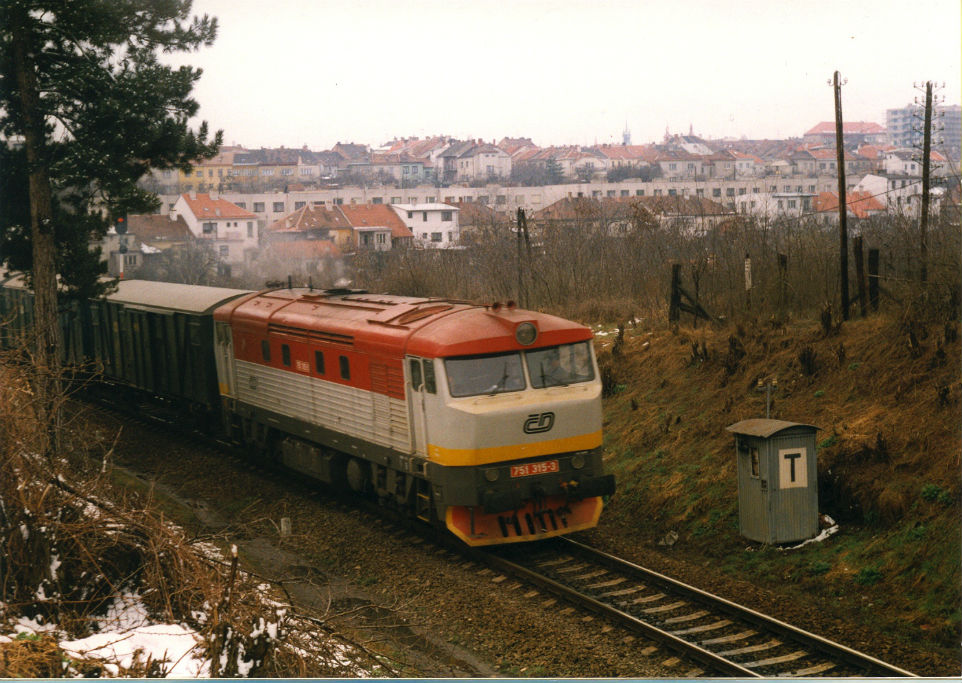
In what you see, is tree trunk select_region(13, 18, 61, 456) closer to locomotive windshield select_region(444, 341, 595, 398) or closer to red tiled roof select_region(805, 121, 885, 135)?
locomotive windshield select_region(444, 341, 595, 398)

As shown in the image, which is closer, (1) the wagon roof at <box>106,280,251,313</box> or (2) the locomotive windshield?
(2) the locomotive windshield

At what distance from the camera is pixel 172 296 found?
64.9 ft

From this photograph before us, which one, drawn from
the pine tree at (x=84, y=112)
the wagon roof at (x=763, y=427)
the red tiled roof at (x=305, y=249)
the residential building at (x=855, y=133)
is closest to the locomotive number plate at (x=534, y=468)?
the wagon roof at (x=763, y=427)

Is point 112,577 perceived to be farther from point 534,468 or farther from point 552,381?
point 552,381

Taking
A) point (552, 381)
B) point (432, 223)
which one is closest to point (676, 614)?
point (552, 381)

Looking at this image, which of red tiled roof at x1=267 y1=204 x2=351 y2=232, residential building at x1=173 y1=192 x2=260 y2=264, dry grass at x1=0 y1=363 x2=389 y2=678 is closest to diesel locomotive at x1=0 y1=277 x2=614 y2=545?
dry grass at x1=0 y1=363 x2=389 y2=678

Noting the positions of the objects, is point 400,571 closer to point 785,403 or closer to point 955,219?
point 785,403

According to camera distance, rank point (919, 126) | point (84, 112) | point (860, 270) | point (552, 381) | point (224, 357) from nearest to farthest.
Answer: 1. point (552, 381)
2. point (84, 112)
3. point (224, 357)
4. point (860, 270)
5. point (919, 126)

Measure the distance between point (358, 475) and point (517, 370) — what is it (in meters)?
3.41

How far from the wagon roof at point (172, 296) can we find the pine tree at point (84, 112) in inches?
81.7

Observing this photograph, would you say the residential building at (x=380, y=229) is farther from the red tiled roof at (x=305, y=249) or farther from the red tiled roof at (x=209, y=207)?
the red tiled roof at (x=209, y=207)

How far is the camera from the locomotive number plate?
11.3 meters

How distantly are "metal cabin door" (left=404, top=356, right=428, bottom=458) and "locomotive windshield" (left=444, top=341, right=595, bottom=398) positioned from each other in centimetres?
57

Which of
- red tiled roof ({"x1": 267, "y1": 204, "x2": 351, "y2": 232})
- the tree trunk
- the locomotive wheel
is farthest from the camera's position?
red tiled roof ({"x1": 267, "y1": 204, "x2": 351, "y2": 232})
